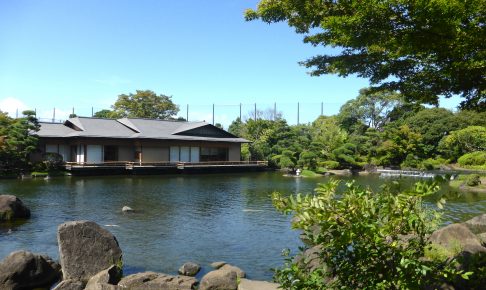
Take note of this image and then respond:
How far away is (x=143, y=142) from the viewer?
35750 mm

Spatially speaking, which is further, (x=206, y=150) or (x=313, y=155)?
(x=206, y=150)

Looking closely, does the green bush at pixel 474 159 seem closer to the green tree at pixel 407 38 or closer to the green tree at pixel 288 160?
the green tree at pixel 288 160

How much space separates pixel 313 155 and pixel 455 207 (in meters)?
19.9

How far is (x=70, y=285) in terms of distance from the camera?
745cm

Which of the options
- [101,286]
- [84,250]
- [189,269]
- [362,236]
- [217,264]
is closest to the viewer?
[362,236]

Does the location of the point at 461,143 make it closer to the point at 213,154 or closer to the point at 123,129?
the point at 213,154

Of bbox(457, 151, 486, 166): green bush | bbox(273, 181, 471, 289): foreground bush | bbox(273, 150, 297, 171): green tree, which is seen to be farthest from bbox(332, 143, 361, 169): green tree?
bbox(273, 181, 471, 289): foreground bush

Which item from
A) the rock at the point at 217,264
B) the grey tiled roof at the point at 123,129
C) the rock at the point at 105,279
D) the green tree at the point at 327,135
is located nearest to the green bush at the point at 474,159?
the green tree at the point at 327,135

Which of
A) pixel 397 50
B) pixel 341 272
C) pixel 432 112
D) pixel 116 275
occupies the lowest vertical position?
pixel 116 275

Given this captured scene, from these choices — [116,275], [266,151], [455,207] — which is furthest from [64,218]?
[266,151]

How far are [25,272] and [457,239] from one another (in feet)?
28.2

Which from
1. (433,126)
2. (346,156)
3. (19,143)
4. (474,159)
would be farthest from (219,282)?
(433,126)

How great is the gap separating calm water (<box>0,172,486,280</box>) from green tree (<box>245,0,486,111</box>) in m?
1.65

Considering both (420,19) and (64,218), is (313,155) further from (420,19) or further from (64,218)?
(420,19)
